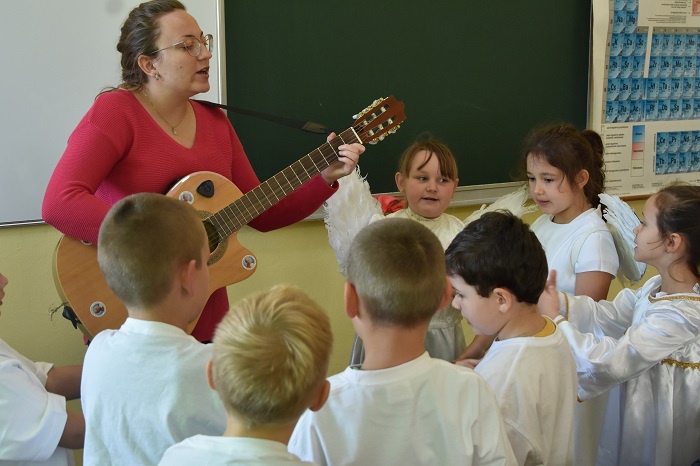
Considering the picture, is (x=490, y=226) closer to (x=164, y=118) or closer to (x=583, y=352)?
(x=583, y=352)

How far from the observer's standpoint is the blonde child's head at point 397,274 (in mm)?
1386

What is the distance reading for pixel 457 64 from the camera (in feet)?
10.9

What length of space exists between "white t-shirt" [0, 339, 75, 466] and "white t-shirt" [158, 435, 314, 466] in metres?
0.62

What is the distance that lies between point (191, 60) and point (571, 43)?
2165 millimetres

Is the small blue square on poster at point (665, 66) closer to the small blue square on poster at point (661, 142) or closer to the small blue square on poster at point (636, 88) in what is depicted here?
the small blue square on poster at point (636, 88)

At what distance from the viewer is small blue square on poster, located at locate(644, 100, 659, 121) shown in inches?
153

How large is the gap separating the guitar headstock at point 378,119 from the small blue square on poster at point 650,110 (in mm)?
1974

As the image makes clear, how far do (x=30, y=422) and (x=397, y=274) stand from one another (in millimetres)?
851

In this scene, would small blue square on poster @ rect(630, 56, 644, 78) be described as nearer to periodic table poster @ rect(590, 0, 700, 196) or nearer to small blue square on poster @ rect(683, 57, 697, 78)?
periodic table poster @ rect(590, 0, 700, 196)

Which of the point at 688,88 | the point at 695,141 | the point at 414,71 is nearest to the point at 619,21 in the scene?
the point at 688,88

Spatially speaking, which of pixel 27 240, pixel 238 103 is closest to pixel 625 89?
pixel 238 103

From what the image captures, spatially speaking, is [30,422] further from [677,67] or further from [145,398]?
[677,67]

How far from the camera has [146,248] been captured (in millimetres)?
1456

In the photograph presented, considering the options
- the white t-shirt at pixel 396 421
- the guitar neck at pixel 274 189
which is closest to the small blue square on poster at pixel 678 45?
the guitar neck at pixel 274 189
